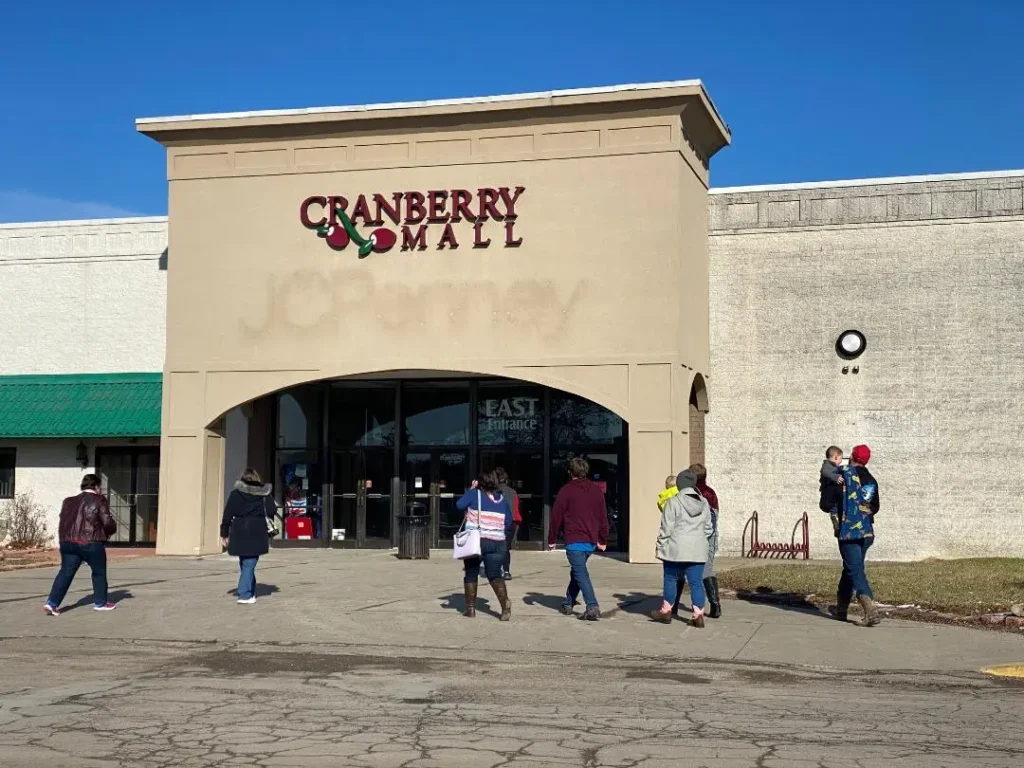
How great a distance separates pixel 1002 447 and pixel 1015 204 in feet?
15.0

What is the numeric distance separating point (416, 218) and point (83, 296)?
356 inches

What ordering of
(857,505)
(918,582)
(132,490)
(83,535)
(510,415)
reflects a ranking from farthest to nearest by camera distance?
1. (132,490)
2. (510,415)
3. (918,582)
4. (83,535)
5. (857,505)

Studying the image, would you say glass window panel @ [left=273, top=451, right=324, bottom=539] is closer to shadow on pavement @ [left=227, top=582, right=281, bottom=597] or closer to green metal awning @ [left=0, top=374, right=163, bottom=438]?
green metal awning @ [left=0, top=374, right=163, bottom=438]

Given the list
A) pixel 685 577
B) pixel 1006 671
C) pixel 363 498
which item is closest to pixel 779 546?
pixel 363 498

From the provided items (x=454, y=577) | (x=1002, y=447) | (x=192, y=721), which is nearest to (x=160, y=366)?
(x=454, y=577)

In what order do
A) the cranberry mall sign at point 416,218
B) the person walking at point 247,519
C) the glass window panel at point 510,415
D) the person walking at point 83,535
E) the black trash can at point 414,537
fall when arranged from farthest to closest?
the glass window panel at point 510,415 < the black trash can at point 414,537 < the cranberry mall sign at point 416,218 < the person walking at point 247,519 < the person walking at point 83,535

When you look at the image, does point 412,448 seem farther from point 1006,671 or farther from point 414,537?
point 1006,671

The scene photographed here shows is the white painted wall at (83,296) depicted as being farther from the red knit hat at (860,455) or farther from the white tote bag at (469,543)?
the red knit hat at (860,455)

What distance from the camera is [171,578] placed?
20047mm

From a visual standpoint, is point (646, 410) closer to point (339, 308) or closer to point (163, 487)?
point (339, 308)

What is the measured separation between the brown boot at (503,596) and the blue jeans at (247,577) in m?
3.52

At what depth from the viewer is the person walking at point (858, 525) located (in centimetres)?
1409

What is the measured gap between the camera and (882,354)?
24.9m

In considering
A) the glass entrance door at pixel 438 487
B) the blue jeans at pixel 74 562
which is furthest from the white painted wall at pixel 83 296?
the blue jeans at pixel 74 562
